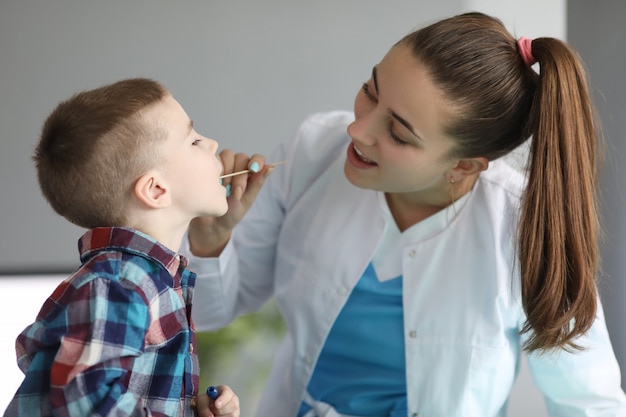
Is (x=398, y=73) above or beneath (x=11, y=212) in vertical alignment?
above

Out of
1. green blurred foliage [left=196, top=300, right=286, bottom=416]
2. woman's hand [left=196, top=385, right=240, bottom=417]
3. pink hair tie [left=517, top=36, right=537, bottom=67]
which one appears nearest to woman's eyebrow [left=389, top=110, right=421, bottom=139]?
pink hair tie [left=517, top=36, right=537, bottom=67]

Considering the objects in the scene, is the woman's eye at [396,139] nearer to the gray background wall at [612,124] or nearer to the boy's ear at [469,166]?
the boy's ear at [469,166]

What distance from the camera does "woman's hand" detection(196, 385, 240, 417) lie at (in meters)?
1.10

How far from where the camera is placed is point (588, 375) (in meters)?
1.48

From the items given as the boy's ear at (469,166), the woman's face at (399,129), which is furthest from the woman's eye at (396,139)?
the boy's ear at (469,166)

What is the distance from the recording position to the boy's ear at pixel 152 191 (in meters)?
1.09

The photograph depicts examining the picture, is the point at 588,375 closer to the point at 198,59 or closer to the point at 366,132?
the point at 366,132

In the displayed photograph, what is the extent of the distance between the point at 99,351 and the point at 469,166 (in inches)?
30.4

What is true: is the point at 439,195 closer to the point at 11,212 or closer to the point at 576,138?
the point at 576,138

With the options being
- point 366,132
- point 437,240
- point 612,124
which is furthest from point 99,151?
point 612,124

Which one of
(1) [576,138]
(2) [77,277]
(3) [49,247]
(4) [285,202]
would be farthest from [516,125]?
(3) [49,247]

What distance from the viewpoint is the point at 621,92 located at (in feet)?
6.23

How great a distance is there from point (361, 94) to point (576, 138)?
14.9 inches

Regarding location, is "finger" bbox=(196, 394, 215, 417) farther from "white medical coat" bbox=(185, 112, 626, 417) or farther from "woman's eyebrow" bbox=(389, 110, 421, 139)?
"woman's eyebrow" bbox=(389, 110, 421, 139)
